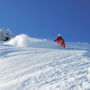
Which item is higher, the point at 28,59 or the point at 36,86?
the point at 28,59

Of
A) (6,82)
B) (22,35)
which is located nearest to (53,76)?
(6,82)

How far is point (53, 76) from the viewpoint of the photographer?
2.66m

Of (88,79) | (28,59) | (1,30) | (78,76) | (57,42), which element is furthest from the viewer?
(1,30)

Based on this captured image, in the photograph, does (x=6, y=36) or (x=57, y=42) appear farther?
(x=6, y=36)

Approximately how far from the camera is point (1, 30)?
1104 inches

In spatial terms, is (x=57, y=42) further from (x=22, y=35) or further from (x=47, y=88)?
(x=47, y=88)

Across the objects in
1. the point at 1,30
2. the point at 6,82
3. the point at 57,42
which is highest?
the point at 1,30

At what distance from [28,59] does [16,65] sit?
0.54 meters

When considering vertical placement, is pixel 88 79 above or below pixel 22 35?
below

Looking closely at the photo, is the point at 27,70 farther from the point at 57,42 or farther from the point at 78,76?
the point at 57,42

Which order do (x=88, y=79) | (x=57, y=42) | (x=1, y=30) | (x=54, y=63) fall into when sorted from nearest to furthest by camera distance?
(x=88, y=79) → (x=54, y=63) → (x=57, y=42) → (x=1, y=30)

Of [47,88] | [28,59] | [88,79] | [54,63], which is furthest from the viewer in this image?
[28,59]

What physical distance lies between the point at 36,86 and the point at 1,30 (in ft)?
92.1

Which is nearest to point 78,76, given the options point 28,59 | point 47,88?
point 47,88
